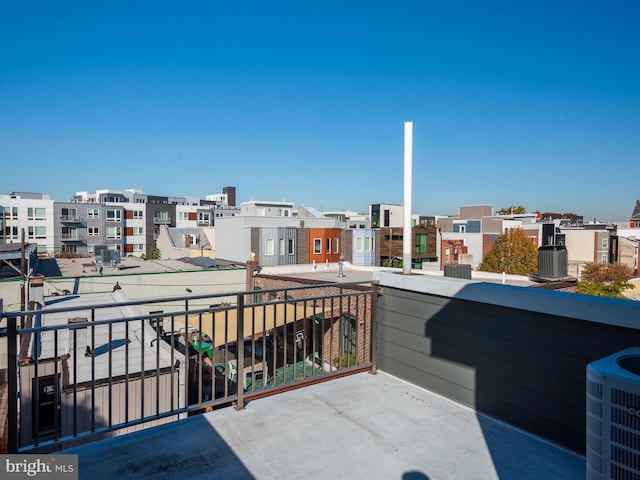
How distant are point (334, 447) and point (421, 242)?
34275 mm

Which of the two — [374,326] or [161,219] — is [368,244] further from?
[374,326]

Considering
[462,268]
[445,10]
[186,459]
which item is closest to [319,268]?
[445,10]

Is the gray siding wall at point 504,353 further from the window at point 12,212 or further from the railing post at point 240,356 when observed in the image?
the window at point 12,212

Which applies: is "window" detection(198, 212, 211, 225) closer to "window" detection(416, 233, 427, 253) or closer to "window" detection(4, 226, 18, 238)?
"window" detection(4, 226, 18, 238)

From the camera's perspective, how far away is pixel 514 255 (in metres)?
32.7

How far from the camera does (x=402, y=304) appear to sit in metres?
3.98

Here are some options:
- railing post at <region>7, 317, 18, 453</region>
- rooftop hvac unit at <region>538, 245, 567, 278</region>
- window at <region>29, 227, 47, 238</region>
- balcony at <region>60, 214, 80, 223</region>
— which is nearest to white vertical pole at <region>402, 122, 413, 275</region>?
railing post at <region>7, 317, 18, 453</region>

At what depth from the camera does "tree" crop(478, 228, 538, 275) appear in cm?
3219

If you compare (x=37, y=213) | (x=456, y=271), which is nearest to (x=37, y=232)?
(x=37, y=213)

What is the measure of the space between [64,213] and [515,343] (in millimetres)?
48200

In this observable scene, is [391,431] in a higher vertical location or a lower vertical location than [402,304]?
lower

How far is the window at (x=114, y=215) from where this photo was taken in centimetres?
4567

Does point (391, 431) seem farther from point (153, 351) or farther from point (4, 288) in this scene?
point (4, 288)

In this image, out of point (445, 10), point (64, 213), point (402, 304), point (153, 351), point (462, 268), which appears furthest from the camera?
point (64, 213)
